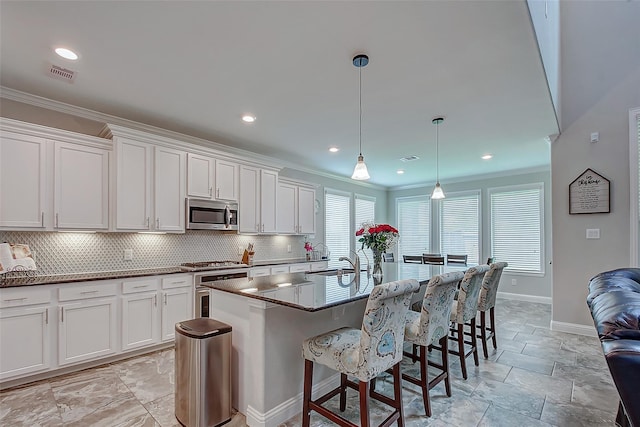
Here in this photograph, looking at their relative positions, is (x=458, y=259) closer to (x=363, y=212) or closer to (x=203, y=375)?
(x=363, y=212)

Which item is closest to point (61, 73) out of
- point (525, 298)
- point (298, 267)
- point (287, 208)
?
point (287, 208)

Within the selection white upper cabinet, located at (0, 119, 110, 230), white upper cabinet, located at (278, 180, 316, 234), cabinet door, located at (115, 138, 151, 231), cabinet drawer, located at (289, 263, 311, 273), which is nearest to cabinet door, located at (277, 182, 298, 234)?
white upper cabinet, located at (278, 180, 316, 234)

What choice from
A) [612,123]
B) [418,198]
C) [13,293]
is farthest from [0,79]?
[418,198]

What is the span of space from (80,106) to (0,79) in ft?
2.03

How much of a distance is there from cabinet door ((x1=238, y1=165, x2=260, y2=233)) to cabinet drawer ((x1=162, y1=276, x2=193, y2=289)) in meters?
1.11

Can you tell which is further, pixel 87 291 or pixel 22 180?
pixel 87 291

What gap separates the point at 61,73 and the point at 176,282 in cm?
227

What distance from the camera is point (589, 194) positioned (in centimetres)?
404

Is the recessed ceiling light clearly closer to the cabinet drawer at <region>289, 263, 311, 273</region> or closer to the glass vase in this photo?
the glass vase

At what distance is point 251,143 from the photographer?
15.4ft

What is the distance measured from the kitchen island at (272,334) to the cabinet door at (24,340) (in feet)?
5.23

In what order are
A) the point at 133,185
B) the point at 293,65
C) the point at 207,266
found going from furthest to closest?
the point at 207,266 < the point at 133,185 < the point at 293,65

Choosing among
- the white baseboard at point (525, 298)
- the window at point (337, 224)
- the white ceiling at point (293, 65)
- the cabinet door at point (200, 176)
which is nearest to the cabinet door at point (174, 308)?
the cabinet door at point (200, 176)

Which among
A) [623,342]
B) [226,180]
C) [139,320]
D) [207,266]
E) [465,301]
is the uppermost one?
[226,180]
